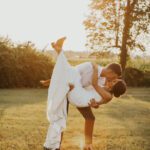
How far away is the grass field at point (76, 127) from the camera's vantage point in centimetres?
917

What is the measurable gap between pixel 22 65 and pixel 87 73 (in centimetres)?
1767

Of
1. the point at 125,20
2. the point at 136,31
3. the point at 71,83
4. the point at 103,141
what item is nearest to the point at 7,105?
the point at 103,141

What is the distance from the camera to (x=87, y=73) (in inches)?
299

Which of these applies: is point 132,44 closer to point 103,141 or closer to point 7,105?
point 7,105

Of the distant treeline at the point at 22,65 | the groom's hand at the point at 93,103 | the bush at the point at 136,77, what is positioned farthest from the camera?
the bush at the point at 136,77

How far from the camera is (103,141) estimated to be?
31.2 feet

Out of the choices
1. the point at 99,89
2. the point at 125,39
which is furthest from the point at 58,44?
the point at 125,39

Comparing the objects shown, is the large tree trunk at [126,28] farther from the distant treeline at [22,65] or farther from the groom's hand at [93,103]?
the groom's hand at [93,103]

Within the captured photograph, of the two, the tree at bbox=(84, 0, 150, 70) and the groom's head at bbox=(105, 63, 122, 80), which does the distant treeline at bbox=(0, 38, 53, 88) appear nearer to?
the tree at bbox=(84, 0, 150, 70)

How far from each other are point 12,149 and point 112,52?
20.4m

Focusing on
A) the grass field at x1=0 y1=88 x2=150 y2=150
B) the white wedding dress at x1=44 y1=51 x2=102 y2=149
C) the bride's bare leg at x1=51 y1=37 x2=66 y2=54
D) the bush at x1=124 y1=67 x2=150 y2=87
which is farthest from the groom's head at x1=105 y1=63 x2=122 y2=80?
the bush at x1=124 y1=67 x2=150 y2=87

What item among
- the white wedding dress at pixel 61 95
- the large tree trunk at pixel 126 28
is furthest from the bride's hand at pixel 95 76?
the large tree trunk at pixel 126 28

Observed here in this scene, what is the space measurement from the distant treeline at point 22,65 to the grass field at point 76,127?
7.18 m

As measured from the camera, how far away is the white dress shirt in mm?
7543
